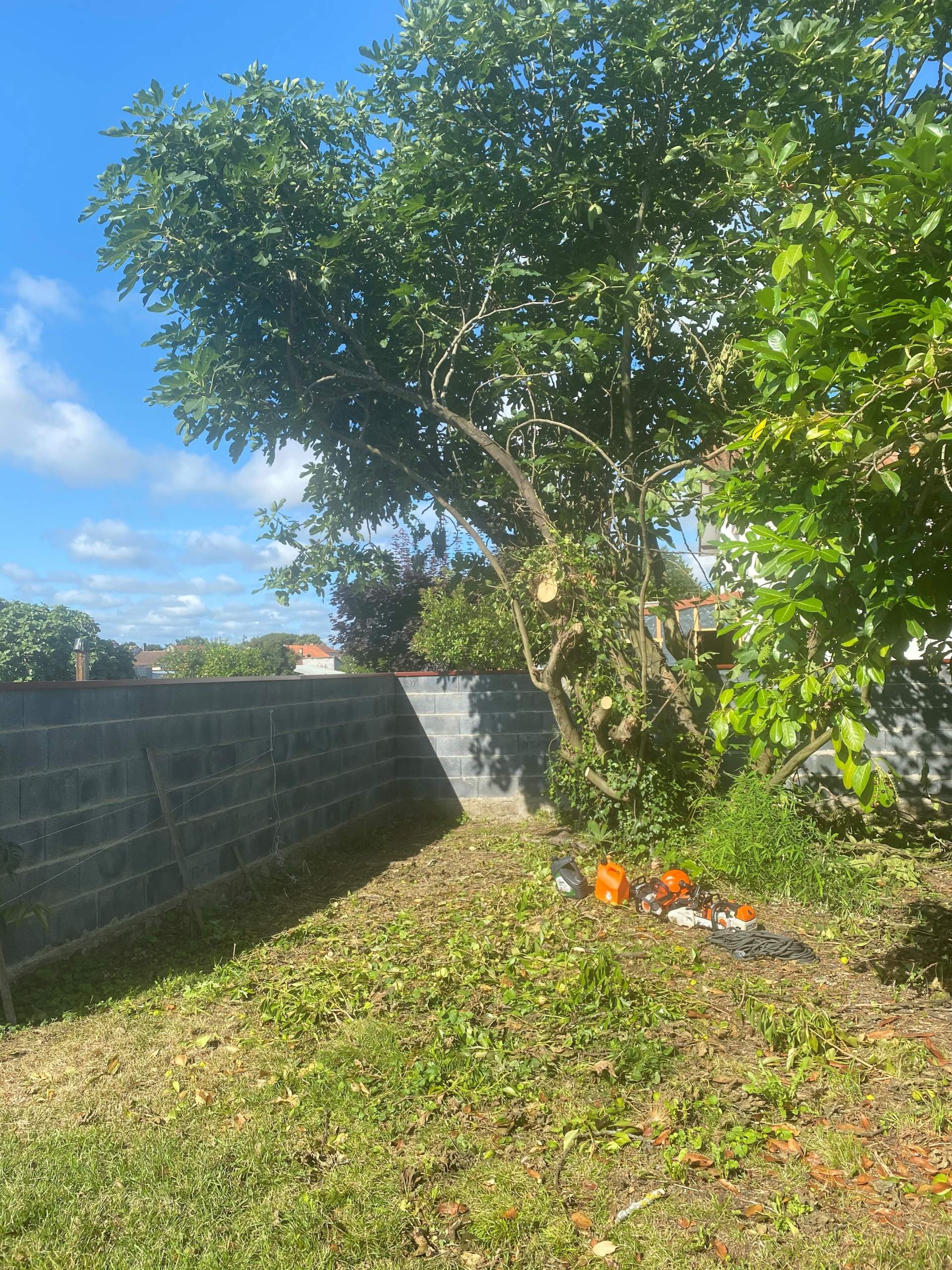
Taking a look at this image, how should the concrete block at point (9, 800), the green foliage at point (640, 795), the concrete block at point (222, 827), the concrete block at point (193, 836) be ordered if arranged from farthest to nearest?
1. the green foliage at point (640, 795)
2. the concrete block at point (222, 827)
3. the concrete block at point (193, 836)
4. the concrete block at point (9, 800)

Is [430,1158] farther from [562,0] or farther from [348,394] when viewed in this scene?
[562,0]

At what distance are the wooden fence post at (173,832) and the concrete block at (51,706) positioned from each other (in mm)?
735

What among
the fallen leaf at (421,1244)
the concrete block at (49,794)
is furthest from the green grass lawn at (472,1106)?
the concrete block at (49,794)

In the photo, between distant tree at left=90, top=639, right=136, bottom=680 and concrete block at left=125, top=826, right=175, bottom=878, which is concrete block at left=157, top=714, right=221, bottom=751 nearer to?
concrete block at left=125, top=826, right=175, bottom=878

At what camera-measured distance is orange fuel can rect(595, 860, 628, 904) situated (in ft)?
19.4

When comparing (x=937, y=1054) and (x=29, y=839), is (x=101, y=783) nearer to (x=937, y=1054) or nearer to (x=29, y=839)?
(x=29, y=839)

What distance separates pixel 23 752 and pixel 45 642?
47.5 ft

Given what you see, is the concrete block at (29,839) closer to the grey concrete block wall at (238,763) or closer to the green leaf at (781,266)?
the grey concrete block wall at (238,763)

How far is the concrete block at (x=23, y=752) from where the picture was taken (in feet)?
14.6

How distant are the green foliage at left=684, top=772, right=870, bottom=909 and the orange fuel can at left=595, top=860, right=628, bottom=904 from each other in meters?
0.55

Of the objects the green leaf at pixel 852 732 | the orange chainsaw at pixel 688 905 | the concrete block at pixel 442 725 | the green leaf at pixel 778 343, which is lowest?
the orange chainsaw at pixel 688 905

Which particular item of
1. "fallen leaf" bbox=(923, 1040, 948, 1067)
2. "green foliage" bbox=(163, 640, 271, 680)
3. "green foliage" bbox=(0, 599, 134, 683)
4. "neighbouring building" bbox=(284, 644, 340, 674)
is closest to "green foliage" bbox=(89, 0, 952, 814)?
"fallen leaf" bbox=(923, 1040, 948, 1067)

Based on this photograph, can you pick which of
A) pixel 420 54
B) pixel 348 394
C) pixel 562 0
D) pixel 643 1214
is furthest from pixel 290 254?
pixel 643 1214

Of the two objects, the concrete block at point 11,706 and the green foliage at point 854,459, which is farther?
the concrete block at point 11,706
